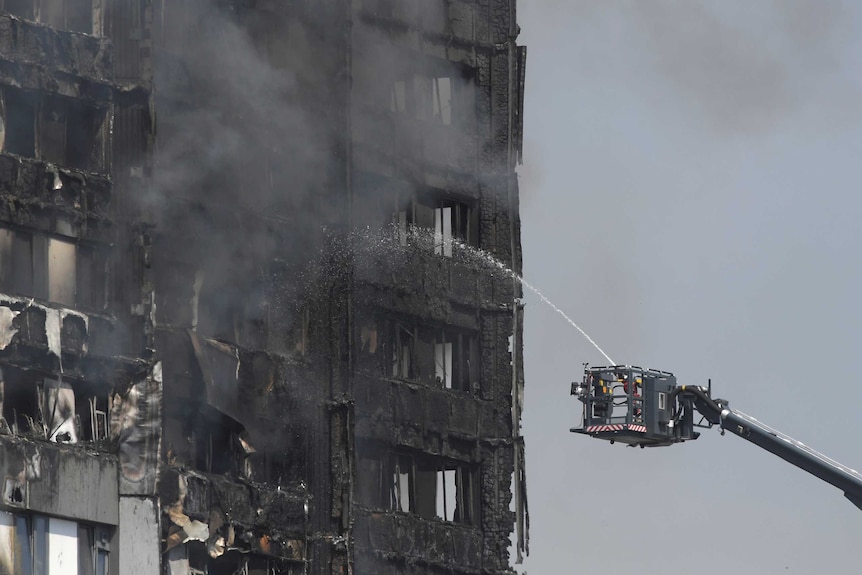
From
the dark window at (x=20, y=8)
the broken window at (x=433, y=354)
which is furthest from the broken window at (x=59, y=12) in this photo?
the broken window at (x=433, y=354)

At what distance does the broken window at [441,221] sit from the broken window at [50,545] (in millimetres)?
16430

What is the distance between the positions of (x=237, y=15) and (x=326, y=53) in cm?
367

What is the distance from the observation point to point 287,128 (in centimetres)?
7056

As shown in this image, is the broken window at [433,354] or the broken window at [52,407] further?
the broken window at [433,354]

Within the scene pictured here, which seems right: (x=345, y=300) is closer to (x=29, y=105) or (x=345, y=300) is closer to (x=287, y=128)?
(x=287, y=128)

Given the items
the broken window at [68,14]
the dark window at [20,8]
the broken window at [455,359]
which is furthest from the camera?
the broken window at [455,359]

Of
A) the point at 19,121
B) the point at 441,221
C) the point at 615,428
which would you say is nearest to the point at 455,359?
the point at 441,221

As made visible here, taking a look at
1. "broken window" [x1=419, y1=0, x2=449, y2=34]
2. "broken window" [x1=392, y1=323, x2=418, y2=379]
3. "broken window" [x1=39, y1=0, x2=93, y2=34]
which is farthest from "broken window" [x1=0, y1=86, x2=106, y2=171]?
"broken window" [x1=419, y1=0, x2=449, y2=34]

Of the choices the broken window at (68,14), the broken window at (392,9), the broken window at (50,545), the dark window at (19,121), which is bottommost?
the broken window at (50,545)

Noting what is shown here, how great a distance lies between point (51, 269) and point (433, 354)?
16.2m

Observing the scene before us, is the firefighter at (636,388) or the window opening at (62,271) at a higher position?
the window opening at (62,271)

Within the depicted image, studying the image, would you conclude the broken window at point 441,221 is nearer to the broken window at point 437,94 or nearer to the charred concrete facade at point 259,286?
the charred concrete facade at point 259,286

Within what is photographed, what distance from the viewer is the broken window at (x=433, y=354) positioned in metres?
74.0

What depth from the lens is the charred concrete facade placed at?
2414 inches
